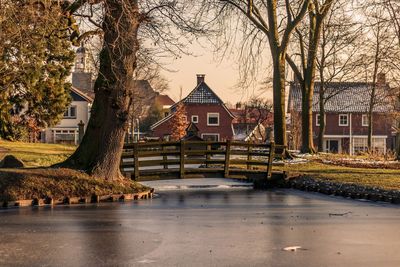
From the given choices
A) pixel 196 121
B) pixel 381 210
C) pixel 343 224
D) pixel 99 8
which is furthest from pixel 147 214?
→ pixel 196 121

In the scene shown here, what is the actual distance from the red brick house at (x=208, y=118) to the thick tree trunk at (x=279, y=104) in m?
51.4

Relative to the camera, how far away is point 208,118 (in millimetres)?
89125

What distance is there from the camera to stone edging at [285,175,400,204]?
62.6 feet

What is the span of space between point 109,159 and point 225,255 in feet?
37.6

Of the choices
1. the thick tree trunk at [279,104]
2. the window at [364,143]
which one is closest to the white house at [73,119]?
the window at [364,143]

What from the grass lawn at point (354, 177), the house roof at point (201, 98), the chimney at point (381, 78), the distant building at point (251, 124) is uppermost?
the house roof at point (201, 98)

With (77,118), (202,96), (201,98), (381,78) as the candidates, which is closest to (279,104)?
(381,78)

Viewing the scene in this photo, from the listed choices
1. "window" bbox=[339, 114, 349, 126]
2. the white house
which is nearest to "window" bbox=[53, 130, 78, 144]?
the white house

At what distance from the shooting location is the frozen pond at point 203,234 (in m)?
9.76

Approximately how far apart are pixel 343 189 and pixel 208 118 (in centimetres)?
6801

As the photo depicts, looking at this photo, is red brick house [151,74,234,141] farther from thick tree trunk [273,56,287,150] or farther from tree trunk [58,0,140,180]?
tree trunk [58,0,140,180]

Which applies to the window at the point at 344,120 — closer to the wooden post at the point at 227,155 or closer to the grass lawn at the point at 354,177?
the grass lawn at the point at 354,177

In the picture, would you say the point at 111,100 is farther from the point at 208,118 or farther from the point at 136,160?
the point at 208,118

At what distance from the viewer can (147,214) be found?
52.0ft
